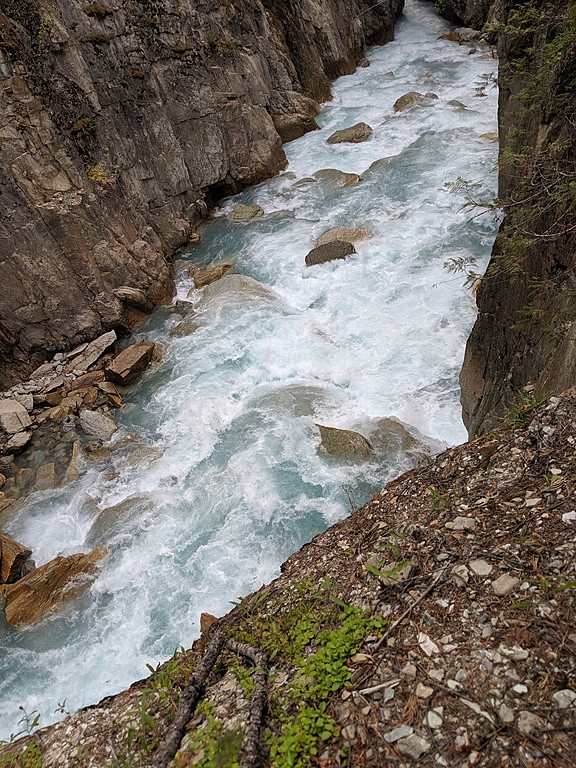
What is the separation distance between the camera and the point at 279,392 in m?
9.73

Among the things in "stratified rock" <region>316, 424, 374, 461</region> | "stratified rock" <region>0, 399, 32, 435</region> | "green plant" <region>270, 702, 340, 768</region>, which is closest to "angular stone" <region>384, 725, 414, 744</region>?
"green plant" <region>270, 702, 340, 768</region>

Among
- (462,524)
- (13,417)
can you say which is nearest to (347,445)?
(462,524)

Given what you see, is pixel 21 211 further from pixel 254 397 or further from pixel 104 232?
pixel 254 397

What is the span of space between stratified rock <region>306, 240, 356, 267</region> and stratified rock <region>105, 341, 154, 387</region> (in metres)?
5.00

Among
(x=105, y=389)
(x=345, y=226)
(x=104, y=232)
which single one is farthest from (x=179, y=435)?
(x=345, y=226)

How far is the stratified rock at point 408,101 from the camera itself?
1961 cm

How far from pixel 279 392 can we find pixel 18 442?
538 centimetres

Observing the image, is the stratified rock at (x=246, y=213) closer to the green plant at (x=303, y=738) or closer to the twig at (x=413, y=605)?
the twig at (x=413, y=605)

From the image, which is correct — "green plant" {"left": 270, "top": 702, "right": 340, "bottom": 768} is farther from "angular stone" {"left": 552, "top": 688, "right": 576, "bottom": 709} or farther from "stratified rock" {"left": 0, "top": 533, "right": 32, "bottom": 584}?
"stratified rock" {"left": 0, "top": 533, "right": 32, "bottom": 584}

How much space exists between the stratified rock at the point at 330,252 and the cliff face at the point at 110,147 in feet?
13.2

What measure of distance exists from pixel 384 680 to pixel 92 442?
26.9 ft

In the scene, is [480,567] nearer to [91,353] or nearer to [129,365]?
[129,365]

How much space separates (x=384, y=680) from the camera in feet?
8.65

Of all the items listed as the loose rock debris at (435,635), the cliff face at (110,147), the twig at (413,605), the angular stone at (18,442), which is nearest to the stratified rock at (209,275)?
the cliff face at (110,147)
